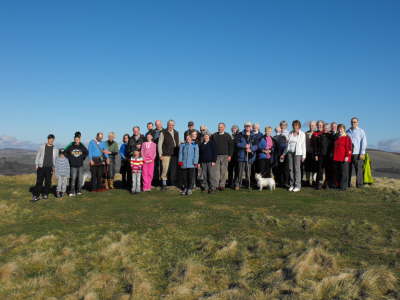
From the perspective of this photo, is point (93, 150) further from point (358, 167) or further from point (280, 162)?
point (358, 167)

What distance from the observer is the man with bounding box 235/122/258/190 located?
474 inches

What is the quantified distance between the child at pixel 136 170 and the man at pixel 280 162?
5.45 m

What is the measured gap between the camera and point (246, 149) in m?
12.0

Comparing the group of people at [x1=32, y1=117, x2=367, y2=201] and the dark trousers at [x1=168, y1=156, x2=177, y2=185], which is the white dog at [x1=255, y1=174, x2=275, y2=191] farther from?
the dark trousers at [x1=168, y1=156, x2=177, y2=185]

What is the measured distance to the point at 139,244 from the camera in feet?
21.4

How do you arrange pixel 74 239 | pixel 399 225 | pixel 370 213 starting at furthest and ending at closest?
pixel 370 213, pixel 399 225, pixel 74 239

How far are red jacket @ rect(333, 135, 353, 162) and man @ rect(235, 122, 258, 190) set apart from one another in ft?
9.49

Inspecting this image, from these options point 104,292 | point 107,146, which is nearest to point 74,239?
point 104,292

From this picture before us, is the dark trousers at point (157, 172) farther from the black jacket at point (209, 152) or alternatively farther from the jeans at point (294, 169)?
the jeans at point (294, 169)

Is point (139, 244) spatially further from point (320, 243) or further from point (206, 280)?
point (320, 243)

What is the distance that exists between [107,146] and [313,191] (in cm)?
840

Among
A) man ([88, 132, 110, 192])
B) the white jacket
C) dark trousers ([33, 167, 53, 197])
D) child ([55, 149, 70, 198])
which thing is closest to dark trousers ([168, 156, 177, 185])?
man ([88, 132, 110, 192])

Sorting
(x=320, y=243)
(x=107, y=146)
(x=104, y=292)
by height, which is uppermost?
(x=107, y=146)

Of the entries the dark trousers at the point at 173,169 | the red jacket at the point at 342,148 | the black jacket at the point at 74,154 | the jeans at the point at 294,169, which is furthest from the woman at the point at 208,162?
the black jacket at the point at 74,154
